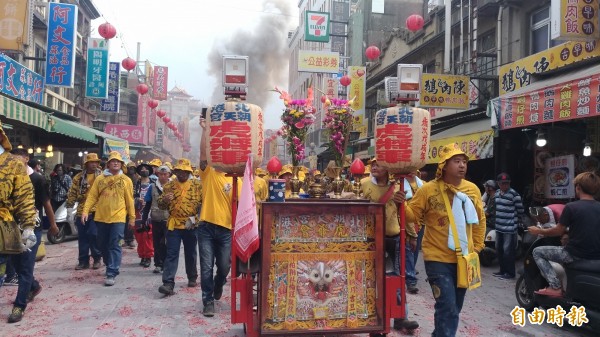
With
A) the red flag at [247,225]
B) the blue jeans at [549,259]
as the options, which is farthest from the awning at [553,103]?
the red flag at [247,225]

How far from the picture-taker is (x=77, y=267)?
7.78 m

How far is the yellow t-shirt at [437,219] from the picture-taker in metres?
3.84

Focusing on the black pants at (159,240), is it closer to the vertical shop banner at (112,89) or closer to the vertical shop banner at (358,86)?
the vertical shop banner at (358,86)

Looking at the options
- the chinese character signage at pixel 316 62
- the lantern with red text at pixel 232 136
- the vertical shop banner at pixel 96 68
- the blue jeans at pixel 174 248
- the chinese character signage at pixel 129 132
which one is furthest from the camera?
the chinese character signage at pixel 129 132

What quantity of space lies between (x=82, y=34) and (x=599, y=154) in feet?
85.1

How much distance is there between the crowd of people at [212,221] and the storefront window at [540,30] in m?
4.99

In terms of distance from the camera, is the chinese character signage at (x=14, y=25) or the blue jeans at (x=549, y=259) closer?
the blue jeans at (x=549, y=259)

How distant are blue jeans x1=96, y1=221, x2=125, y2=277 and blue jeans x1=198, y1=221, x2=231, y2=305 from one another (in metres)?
1.97

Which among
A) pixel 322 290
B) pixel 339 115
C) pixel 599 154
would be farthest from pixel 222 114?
pixel 599 154

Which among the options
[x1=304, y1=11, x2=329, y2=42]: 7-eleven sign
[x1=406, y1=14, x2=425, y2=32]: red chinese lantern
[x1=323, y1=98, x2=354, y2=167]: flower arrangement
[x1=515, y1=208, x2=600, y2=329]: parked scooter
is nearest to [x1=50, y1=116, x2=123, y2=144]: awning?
[x1=323, y1=98, x2=354, y2=167]: flower arrangement

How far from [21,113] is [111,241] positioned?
4097 mm

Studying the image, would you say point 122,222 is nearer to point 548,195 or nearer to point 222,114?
point 222,114

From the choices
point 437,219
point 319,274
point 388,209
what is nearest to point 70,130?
point 388,209

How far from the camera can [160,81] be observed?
2561cm
